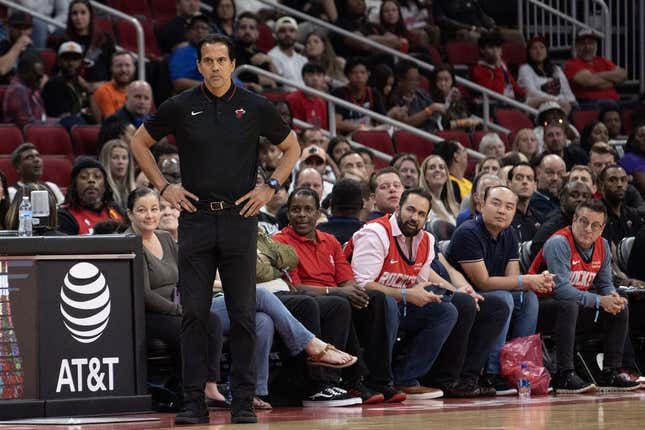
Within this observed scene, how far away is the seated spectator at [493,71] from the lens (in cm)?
1689

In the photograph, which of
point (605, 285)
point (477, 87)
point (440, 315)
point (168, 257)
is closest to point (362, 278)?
point (440, 315)

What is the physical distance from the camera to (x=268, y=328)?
28.6 feet

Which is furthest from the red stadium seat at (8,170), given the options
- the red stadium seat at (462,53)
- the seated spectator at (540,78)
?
the red stadium seat at (462,53)

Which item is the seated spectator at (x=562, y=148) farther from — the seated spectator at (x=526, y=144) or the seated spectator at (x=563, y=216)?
the seated spectator at (x=563, y=216)

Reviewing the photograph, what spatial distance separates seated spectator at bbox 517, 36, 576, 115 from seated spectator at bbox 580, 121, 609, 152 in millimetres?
1776

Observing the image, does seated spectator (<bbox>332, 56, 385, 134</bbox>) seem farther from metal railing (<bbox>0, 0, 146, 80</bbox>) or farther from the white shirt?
the white shirt

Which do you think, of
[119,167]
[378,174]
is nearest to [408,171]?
[378,174]

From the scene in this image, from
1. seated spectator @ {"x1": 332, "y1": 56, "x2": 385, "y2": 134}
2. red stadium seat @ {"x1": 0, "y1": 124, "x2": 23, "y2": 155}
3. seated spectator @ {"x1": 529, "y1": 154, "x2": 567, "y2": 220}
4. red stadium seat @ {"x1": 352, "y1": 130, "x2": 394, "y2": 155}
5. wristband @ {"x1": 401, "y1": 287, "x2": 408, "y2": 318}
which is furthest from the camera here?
seated spectator @ {"x1": 332, "y1": 56, "x2": 385, "y2": 134}

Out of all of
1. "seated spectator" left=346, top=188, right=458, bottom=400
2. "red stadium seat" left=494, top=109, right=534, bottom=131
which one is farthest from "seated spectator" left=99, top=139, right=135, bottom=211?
"red stadium seat" left=494, top=109, right=534, bottom=131

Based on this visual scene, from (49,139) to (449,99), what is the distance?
487 centimetres

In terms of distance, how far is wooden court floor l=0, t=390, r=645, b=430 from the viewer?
7188 millimetres

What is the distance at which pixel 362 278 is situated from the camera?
379 inches

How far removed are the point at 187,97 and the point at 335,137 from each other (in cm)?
558

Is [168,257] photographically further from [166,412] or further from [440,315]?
[440,315]
